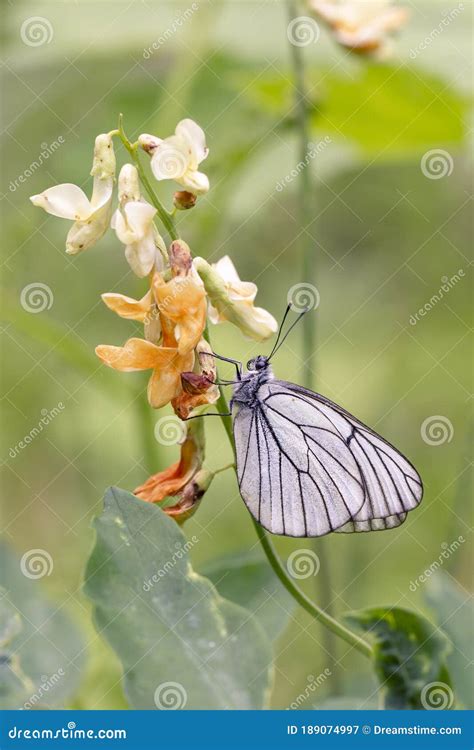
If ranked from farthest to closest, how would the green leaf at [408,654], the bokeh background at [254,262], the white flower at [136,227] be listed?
the bokeh background at [254,262] < the green leaf at [408,654] < the white flower at [136,227]

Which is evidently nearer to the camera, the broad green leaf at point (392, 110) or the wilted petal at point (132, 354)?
the wilted petal at point (132, 354)

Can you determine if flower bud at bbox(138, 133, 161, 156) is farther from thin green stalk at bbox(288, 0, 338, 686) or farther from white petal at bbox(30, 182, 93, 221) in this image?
thin green stalk at bbox(288, 0, 338, 686)

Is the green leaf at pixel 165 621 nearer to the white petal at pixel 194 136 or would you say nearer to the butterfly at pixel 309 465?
the butterfly at pixel 309 465

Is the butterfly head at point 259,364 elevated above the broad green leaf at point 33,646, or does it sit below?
above

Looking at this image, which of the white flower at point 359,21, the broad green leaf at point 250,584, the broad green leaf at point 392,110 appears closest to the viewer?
the broad green leaf at point 250,584

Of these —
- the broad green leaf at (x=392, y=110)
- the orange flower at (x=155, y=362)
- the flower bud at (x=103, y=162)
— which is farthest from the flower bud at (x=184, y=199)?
the broad green leaf at (x=392, y=110)
